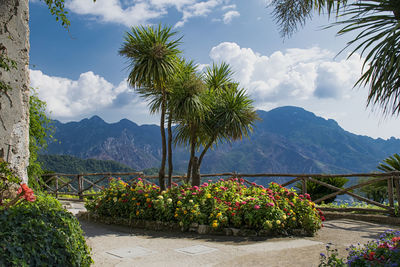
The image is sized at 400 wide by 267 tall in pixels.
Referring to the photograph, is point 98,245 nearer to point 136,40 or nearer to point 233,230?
point 233,230

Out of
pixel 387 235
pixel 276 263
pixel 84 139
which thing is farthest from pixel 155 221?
pixel 84 139

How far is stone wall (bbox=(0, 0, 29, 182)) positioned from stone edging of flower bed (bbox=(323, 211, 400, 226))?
23.4 feet

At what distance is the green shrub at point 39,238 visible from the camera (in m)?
2.46

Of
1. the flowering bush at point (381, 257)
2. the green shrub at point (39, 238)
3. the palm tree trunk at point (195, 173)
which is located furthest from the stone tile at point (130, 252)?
the palm tree trunk at point (195, 173)

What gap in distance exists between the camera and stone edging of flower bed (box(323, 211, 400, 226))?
728cm

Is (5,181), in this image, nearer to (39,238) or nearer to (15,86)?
(15,86)

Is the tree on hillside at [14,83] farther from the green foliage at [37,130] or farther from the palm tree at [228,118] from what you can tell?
the palm tree at [228,118]

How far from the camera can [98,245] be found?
513cm

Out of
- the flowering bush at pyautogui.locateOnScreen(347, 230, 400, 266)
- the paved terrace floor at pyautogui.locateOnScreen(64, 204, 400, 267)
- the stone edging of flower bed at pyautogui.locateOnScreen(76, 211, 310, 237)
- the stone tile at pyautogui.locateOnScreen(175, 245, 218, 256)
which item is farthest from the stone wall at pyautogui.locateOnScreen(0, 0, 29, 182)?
the flowering bush at pyautogui.locateOnScreen(347, 230, 400, 266)

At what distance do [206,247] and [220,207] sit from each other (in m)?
1.33

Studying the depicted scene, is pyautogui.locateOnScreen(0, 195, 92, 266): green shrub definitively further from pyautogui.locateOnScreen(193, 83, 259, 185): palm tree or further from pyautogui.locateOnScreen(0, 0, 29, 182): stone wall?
pyautogui.locateOnScreen(193, 83, 259, 185): palm tree

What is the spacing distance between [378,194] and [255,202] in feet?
25.4

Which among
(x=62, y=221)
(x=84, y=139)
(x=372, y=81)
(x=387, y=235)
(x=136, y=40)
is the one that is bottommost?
(x=387, y=235)

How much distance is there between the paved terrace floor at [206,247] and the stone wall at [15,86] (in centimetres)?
174
